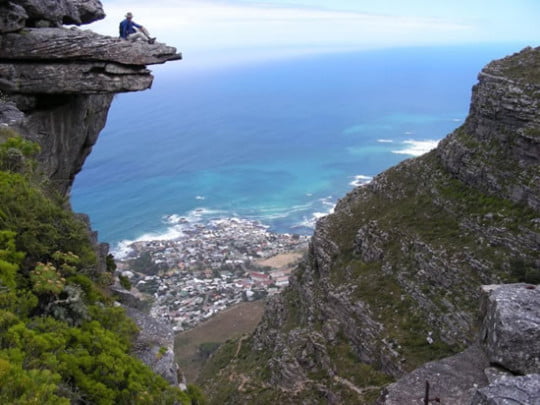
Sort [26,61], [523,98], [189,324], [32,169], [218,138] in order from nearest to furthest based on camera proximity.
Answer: [32,169], [26,61], [523,98], [189,324], [218,138]

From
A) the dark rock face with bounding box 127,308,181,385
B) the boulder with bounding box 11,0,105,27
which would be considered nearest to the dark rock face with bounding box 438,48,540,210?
the dark rock face with bounding box 127,308,181,385

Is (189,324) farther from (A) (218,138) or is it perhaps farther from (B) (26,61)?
(A) (218,138)

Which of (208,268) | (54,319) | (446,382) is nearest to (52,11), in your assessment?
(54,319)

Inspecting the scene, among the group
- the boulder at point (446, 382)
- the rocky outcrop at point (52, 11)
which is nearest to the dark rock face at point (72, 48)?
the rocky outcrop at point (52, 11)

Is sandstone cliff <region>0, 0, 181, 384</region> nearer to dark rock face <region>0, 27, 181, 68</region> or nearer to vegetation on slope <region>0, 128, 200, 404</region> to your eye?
dark rock face <region>0, 27, 181, 68</region>

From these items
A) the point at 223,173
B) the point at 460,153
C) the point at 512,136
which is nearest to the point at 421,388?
the point at 512,136

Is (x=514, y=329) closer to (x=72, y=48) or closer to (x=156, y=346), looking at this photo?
(x=156, y=346)

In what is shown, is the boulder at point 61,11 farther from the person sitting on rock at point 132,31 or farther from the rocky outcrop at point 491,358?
the rocky outcrop at point 491,358
